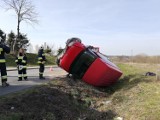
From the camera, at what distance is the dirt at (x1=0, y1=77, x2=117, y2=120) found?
757 centimetres

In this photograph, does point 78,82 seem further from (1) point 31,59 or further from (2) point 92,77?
(1) point 31,59

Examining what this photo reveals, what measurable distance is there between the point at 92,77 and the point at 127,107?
454cm

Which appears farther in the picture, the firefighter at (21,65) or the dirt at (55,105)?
the firefighter at (21,65)

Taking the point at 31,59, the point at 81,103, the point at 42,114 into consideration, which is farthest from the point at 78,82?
the point at 31,59

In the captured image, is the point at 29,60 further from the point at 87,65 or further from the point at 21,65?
the point at 87,65

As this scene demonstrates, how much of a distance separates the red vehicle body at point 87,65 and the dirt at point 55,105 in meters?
1.41

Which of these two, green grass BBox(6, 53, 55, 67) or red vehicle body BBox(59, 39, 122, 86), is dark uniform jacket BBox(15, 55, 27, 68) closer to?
red vehicle body BBox(59, 39, 122, 86)

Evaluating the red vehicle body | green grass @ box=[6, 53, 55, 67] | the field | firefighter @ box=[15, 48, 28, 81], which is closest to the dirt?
the field

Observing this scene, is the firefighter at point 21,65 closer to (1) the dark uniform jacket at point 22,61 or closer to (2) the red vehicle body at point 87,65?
(1) the dark uniform jacket at point 22,61

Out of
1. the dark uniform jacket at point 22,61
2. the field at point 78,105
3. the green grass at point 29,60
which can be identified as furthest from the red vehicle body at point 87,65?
the green grass at point 29,60

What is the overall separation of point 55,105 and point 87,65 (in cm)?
463

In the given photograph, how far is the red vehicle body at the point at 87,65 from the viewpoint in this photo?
42.0ft

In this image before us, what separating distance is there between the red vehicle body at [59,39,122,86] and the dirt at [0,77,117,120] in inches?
55.5

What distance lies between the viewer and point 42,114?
7.80 metres
